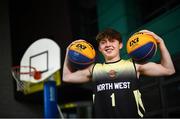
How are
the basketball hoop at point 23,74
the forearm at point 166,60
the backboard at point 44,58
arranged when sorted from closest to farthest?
1. the forearm at point 166,60
2. the basketball hoop at point 23,74
3. the backboard at point 44,58

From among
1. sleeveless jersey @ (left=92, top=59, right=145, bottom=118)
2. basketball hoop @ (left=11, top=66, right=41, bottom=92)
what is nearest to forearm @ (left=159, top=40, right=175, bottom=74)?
sleeveless jersey @ (left=92, top=59, right=145, bottom=118)

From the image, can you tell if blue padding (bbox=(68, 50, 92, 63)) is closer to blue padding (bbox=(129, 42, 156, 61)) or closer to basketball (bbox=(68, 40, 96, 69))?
basketball (bbox=(68, 40, 96, 69))

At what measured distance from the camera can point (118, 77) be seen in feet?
7.15

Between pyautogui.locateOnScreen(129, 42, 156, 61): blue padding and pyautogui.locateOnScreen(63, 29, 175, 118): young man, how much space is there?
36mm

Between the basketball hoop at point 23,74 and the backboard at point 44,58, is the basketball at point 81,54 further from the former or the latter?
the backboard at point 44,58

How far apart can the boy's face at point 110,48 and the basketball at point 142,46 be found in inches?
3.1

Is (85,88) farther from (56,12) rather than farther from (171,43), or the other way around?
(171,43)

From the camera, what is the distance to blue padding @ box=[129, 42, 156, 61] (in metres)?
2.19

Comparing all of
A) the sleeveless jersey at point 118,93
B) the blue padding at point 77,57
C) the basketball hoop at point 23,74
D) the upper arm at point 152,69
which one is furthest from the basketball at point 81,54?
the basketball hoop at point 23,74

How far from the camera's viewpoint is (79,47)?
7.56 feet

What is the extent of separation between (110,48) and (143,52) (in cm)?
19

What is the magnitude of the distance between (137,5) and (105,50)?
3645 millimetres

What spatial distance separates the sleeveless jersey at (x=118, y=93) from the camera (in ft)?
7.06

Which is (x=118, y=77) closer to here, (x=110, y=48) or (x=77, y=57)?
(x=110, y=48)
